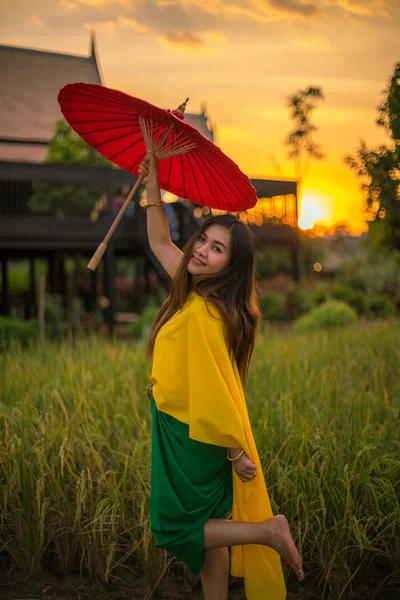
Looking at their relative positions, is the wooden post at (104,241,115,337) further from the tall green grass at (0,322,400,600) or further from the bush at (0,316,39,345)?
the tall green grass at (0,322,400,600)

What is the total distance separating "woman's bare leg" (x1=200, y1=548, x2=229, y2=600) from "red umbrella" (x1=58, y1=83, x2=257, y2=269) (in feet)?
3.75

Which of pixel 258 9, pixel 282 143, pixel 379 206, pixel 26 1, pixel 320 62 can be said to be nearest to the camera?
pixel 379 206

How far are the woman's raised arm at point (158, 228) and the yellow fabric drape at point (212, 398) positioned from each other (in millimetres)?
319

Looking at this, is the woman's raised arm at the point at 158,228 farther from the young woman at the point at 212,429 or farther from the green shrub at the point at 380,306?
the green shrub at the point at 380,306

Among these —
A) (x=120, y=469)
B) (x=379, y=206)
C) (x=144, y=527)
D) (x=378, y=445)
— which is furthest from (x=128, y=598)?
(x=379, y=206)

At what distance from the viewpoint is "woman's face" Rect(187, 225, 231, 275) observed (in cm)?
246

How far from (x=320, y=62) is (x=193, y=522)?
583 cm

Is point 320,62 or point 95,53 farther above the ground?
point 95,53

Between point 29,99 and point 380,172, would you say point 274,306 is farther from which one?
point 380,172

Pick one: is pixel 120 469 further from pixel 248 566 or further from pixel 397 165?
pixel 397 165

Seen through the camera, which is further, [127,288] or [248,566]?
[127,288]

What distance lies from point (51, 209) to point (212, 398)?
42.3ft

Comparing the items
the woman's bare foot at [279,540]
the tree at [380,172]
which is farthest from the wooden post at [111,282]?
the woman's bare foot at [279,540]

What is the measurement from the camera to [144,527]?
3.13m
